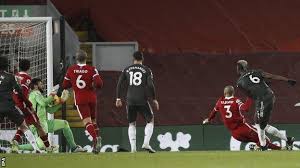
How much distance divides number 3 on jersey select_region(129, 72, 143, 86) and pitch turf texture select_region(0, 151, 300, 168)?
61.1 inches

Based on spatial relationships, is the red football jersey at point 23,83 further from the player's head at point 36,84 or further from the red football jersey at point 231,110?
the red football jersey at point 231,110

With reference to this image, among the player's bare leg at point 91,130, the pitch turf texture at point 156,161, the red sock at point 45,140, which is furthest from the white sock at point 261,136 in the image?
the red sock at point 45,140

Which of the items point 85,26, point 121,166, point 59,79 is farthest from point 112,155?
point 85,26

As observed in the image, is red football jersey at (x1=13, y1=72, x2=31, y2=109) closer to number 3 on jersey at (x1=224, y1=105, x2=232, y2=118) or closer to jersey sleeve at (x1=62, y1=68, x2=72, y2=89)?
jersey sleeve at (x1=62, y1=68, x2=72, y2=89)

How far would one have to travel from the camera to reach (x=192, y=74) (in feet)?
72.9

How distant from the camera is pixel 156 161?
564 inches

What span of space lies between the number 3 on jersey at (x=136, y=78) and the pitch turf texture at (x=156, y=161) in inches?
61.1

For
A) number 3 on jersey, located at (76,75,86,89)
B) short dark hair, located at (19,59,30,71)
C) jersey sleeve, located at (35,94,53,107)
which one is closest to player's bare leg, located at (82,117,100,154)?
number 3 on jersey, located at (76,75,86,89)

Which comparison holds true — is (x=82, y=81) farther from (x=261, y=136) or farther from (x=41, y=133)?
(x=261, y=136)

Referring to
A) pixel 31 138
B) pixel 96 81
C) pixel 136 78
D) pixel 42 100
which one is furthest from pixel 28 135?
pixel 136 78

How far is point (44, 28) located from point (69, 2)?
708 cm

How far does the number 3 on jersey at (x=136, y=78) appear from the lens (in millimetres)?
16297

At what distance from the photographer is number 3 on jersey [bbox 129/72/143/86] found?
642 inches

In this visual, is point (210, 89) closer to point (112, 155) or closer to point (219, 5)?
point (219, 5)
